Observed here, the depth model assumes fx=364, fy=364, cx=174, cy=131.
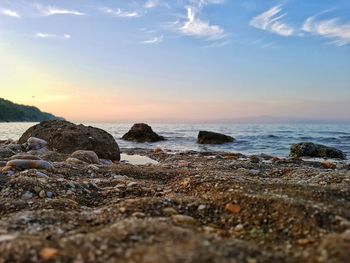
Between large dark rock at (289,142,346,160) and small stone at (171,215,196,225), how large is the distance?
14.6 meters

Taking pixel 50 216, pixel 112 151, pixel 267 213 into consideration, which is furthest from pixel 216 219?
pixel 112 151

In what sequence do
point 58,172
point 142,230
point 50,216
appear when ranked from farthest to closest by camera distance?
point 58,172 → point 50,216 → point 142,230

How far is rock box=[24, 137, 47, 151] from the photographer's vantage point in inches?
545

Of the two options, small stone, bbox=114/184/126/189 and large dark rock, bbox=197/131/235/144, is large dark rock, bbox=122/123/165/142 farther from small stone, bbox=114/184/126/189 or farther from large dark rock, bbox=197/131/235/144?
small stone, bbox=114/184/126/189

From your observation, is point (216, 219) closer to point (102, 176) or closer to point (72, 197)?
point (72, 197)

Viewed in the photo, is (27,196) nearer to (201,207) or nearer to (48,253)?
(201,207)

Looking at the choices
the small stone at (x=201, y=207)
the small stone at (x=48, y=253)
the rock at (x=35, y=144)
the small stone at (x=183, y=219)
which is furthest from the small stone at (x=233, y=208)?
the rock at (x=35, y=144)

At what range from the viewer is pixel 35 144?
14047 millimetres

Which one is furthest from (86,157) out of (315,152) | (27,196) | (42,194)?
(315,152)

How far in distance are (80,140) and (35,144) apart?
68.6 inches

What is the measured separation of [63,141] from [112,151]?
6.42ft

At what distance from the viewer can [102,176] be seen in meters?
7.74

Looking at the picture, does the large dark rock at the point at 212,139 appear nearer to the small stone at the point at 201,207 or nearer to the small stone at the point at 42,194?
the small stone at the point at 42,194

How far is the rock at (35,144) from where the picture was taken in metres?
13.9
